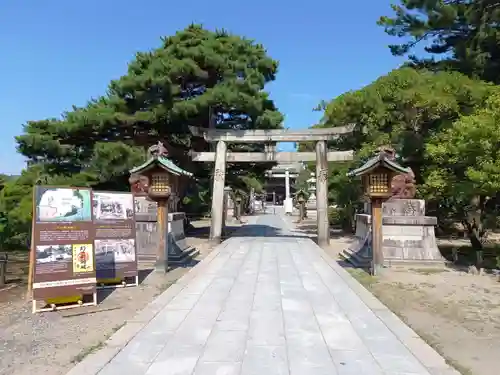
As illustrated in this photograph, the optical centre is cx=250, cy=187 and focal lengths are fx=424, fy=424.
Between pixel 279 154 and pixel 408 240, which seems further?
pixel 279 154

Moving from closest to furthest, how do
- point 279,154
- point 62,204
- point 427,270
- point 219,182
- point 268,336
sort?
point 268,336, point 62,204, point 427,270, point 219,182, point 279,154

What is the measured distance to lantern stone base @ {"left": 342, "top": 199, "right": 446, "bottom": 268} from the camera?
11898 mm

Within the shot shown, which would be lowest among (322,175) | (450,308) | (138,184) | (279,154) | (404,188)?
(450,308)

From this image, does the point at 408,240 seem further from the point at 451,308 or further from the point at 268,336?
the point at 268,336

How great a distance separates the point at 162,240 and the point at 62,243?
3527 mm

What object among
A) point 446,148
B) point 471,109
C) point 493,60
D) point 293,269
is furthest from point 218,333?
point 493,60

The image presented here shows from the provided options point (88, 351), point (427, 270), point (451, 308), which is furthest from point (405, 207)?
point (88, 351)

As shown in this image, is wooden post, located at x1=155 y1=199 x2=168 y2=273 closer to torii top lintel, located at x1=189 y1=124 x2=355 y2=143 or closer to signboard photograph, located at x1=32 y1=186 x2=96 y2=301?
signboard photograph, located at x1=32 y1=186 x2=96 y2=301

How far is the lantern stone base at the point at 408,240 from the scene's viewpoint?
11.9m

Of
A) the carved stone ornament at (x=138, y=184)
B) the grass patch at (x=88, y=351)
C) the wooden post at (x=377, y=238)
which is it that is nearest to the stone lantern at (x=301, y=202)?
the carved stone ornament at (x=138, y=184)

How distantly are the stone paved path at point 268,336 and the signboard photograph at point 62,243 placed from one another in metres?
1.48

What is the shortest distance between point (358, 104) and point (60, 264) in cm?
1333

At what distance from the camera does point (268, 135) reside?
17469mm

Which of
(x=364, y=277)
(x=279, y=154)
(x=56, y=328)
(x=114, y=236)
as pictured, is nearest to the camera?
(x=56, y=328)
